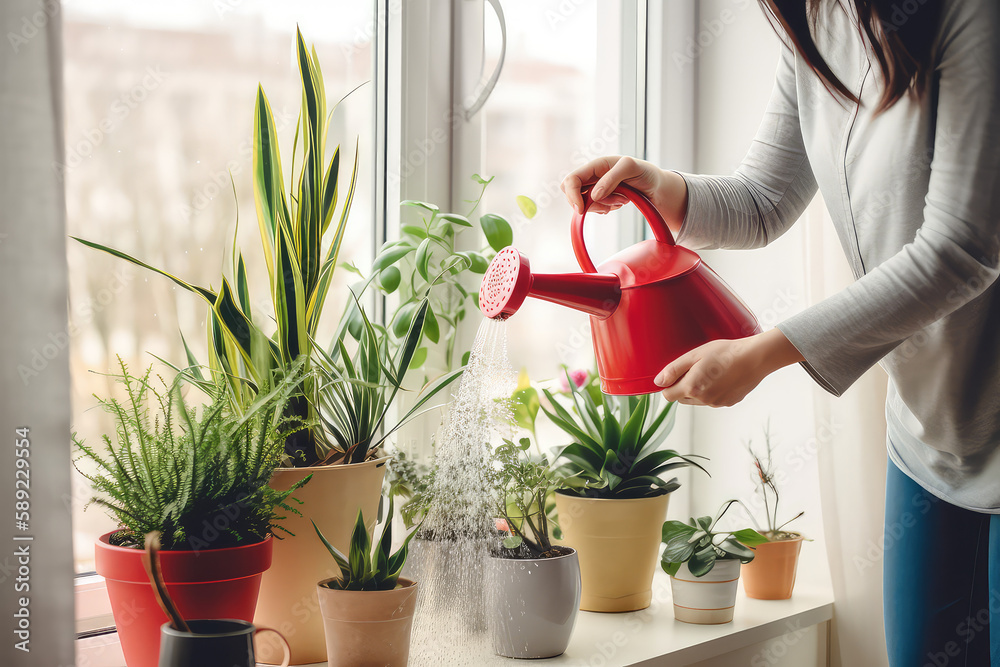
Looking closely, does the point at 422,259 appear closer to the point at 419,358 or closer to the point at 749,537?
the point at 419,358

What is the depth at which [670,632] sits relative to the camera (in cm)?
110

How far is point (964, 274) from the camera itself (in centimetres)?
66

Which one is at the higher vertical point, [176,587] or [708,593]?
[176,587]

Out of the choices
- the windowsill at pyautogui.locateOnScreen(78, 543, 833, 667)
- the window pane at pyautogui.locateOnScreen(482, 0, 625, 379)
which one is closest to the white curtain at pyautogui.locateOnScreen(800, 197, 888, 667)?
the windowsill at pyautogui.locateOnScreen(78, 543, 833, 667)

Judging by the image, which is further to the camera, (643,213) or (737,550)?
(737,550)

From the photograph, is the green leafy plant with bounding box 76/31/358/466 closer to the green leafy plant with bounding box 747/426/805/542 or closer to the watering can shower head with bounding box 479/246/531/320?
the watering can shower head with bounding box 479/246/531/320

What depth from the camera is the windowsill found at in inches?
38.0

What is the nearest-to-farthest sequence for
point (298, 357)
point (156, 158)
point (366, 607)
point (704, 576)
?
point (366, 607), point (298, 357), point (156, 158), point (704, 576)

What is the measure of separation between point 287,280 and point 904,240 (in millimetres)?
667

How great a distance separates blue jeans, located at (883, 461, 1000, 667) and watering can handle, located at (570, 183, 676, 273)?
16.4 inches

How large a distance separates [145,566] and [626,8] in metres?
1.35

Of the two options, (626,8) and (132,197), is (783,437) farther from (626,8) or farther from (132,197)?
(132,197)

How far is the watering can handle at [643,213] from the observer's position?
77 centimetres

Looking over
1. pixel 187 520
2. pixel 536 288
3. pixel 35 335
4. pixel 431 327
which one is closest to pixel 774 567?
pixel 431 327
